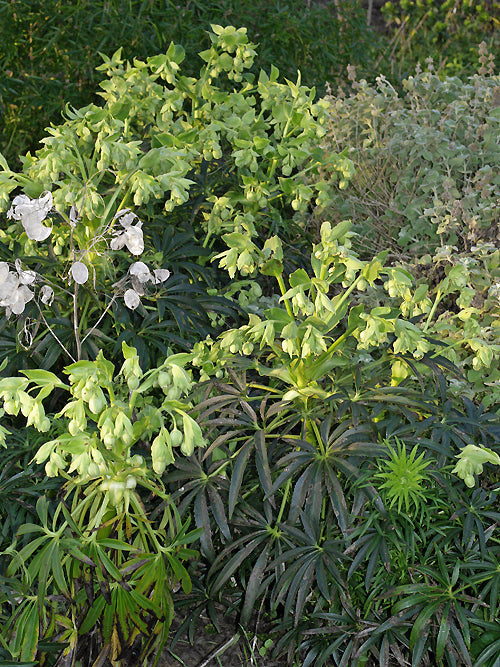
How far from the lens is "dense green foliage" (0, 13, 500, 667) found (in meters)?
1.49

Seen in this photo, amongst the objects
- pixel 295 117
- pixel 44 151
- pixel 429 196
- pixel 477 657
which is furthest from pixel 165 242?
pixel 477 657

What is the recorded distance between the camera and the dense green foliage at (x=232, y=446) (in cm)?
149

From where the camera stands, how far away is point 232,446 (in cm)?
180

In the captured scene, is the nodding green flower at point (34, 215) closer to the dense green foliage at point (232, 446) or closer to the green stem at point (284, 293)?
the dense green foliage at point (232, 446)

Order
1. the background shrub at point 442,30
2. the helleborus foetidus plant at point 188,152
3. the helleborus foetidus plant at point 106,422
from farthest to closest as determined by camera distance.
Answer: the background shrub at point 442,30 < the helleborus foetidus plant at point 188,152 < the helleborus foetidus plant at point 106,422

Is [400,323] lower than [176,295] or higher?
higher

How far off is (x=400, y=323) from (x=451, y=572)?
Result: 23.1 inches

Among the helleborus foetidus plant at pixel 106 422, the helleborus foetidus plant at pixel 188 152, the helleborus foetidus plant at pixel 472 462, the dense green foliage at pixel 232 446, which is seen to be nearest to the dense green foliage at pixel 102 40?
the helleborus foetidus plant at pixel 188 152

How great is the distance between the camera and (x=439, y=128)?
297 centimetres

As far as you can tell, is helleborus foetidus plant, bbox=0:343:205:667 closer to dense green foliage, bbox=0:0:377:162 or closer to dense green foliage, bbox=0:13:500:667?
dense green foliage, bbox=0:13:500:667

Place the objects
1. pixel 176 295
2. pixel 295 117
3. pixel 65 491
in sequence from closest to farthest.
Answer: pixel 65 491 < pixel 176 295 < pixel 295 117

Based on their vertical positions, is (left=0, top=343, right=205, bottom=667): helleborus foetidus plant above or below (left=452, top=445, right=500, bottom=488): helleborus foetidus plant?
below

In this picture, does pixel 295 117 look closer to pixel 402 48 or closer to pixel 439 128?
pixel 439 128

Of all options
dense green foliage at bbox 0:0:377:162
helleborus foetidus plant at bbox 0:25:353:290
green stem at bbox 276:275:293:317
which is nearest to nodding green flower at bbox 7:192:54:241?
helleborus foetidus plant at bbox 0:25:353:290
